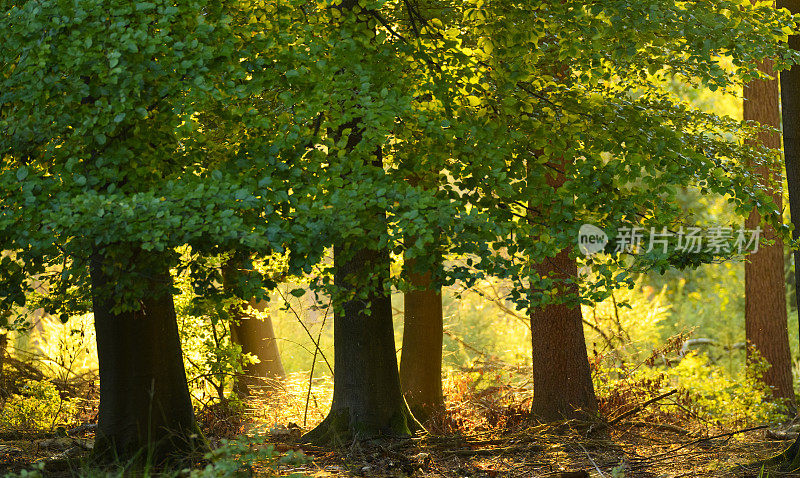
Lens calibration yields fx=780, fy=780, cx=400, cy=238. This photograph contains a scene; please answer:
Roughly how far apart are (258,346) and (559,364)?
683 centimetres

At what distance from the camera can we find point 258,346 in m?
15.1

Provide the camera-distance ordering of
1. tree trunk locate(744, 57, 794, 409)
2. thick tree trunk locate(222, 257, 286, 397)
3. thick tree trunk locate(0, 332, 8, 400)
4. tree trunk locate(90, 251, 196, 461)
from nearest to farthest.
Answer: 1. tree trunk locate(90, 251, 196, 461)
2. thick tree trunk locate(0, 332, 8, 400)
3. tree trunk locate(744, 57, 794, 409)
4. thick tree trunk locate(222, 257, 286, 397)

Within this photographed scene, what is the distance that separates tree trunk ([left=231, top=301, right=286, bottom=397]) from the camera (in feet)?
46.4

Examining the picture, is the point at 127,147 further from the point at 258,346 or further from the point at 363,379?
the point at 258,346

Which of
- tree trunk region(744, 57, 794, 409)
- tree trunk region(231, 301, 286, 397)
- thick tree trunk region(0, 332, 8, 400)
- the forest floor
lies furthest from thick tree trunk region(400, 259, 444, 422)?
thick tree trunk region(0, 332, 8, 400)

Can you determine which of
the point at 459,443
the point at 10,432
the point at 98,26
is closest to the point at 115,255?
the point at 98,26

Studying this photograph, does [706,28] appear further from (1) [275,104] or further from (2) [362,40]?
(1) [275,104]

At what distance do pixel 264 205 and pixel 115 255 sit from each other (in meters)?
1.30

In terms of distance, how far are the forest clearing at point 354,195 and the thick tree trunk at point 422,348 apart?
1067mm

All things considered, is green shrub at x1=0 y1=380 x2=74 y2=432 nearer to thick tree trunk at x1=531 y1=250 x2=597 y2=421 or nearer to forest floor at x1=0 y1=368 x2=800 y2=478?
forest floor at x1=0 y1=368 x2=800 y2=478

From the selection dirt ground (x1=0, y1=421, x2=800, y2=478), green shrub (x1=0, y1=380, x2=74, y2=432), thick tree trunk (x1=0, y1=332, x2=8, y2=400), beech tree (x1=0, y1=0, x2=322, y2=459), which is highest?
beech tree (x1=0, y1=0, x2=322, y2=459)

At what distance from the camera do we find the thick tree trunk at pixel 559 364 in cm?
1025

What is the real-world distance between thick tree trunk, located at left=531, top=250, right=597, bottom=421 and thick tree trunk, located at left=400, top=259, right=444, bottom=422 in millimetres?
1694

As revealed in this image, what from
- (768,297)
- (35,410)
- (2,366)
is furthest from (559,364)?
(2,366)
